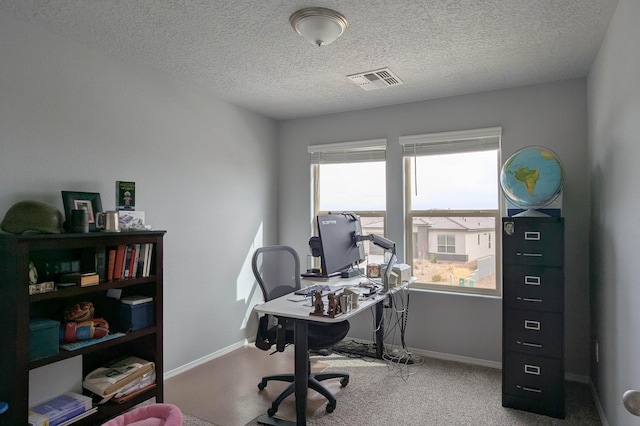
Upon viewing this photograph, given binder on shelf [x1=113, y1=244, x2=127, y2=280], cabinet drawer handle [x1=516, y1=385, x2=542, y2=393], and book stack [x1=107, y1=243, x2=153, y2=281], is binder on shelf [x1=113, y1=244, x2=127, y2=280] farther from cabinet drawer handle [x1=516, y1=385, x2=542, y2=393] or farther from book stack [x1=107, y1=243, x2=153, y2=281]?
cabinet drawer handle [x1=516, y1=385, x2=542, y2=393]

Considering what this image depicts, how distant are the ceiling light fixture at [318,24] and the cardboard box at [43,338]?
221cm

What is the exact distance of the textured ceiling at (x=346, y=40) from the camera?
2.10 meters

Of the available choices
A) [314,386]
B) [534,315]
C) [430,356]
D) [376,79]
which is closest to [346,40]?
[376,79]

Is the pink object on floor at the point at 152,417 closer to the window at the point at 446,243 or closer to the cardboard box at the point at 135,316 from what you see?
the cardboard box at the point at 135,316

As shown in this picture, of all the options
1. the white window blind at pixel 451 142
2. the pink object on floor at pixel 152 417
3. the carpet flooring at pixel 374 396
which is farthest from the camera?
the white window blind at pixel 451 142

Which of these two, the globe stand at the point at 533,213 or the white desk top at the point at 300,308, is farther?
the globe stand at the point at 533,213

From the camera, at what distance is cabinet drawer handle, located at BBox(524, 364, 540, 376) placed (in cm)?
262

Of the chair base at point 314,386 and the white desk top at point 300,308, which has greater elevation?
the white desk top at point 300,308

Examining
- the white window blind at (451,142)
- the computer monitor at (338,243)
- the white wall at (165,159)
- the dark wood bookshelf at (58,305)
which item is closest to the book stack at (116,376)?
the dark wood bookshelf at (58,305)

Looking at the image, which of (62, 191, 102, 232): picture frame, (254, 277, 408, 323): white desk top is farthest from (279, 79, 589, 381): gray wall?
(62, 191, 102, 232): picture frame

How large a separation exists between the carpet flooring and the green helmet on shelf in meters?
1.53

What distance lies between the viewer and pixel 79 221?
2.22 meters

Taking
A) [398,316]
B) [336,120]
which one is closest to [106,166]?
[336,120]

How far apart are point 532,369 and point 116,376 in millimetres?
2815
